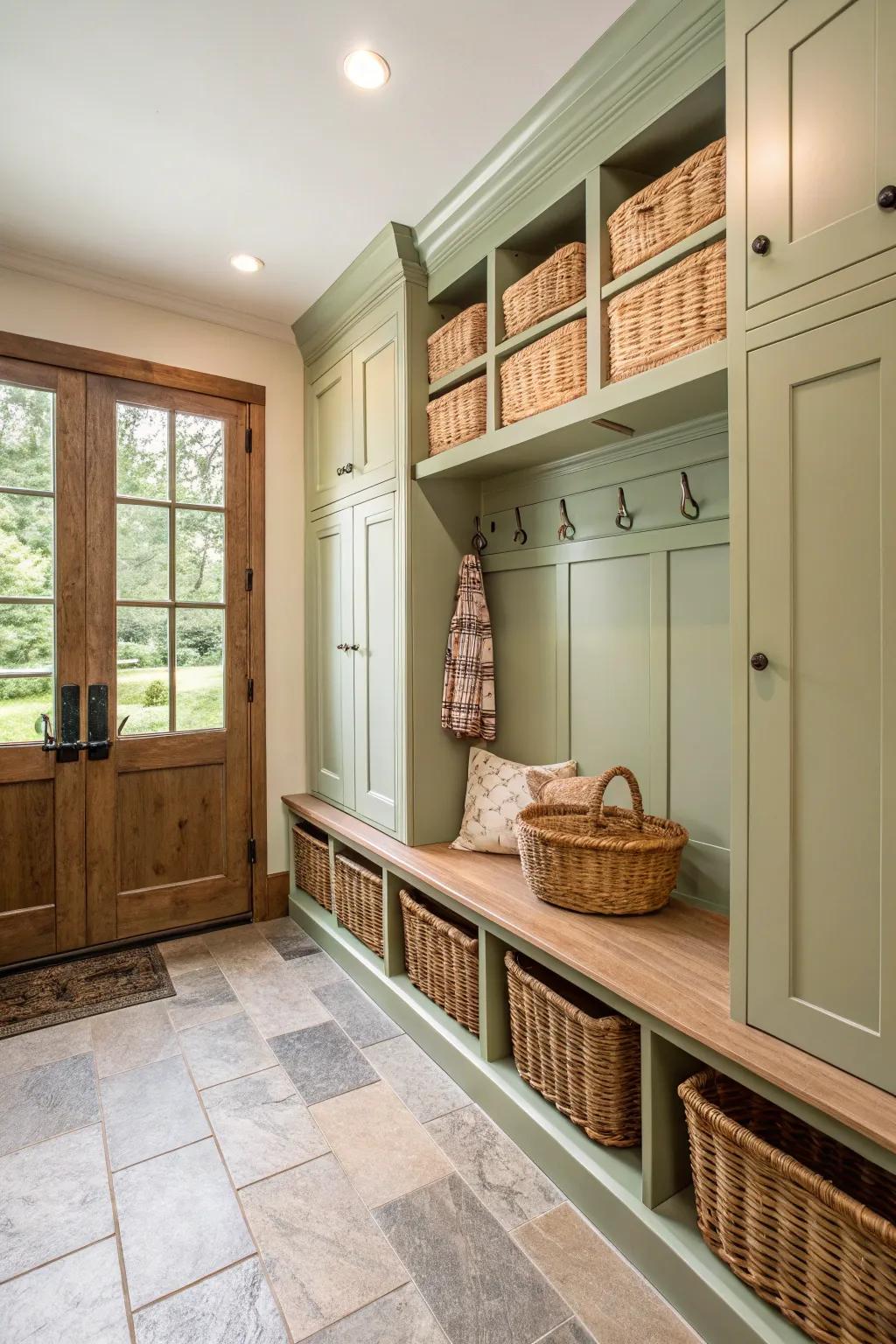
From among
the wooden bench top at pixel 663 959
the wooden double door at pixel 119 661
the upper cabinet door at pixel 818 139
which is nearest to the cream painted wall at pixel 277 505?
the wooden double door at pixel 119 661

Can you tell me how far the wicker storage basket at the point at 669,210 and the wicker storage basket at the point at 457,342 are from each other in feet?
2.01

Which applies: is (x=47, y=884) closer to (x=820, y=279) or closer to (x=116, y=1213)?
(x=116, y=1213)

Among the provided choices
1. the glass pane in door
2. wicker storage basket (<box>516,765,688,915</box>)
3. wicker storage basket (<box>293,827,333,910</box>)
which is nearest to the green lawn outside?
the glass pane in door

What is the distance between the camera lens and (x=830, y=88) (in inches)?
47.8

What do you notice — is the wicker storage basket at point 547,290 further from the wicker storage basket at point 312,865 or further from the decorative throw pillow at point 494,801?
the wicker storage basket at point 312,865

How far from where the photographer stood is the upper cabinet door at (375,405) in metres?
2.72

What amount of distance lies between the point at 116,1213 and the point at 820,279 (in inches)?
94.8

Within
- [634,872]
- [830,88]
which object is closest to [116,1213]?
[634,872]

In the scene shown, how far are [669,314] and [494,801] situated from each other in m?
1.60

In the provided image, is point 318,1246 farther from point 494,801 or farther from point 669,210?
point 669,210

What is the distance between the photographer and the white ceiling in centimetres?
171

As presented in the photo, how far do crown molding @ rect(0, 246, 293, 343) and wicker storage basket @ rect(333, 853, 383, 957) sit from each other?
7.94 ft

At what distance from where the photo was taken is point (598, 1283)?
1452 millimetres

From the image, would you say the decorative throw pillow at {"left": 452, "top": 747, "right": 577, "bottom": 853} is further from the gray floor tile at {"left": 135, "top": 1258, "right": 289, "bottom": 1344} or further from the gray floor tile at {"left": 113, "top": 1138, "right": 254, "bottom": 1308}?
the gray floor tile at {"left": 135, "top": 1258, "right": 289, "bottom": 1344}
